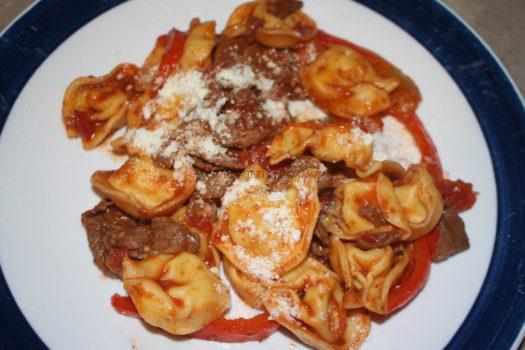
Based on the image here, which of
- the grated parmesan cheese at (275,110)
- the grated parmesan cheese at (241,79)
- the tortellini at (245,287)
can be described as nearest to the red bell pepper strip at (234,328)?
the tortellini at (245,287)

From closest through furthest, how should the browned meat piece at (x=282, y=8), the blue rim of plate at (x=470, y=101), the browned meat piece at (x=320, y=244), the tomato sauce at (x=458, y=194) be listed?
the blue rim of plate at (x=470, y=101), the browned meat piece at (x=320, y=244), the tomato sauce at (x=458, y=194), the browned meat piece at (x=282, y=8)

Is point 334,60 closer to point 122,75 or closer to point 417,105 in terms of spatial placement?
point 417,105

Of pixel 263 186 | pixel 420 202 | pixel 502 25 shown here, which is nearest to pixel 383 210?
pixel 420 202

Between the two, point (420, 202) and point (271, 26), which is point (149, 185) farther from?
point (420, 202)

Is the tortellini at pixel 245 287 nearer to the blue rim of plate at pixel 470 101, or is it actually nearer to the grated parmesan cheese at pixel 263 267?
the grated parmesan cheese at pixel 263 267

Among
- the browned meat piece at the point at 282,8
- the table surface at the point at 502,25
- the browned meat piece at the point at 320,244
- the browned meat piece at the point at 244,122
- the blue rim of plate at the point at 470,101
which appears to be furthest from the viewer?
the table surface at the point at 502,25

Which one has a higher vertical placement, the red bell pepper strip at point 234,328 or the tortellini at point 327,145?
the tortellini at point 327,145
